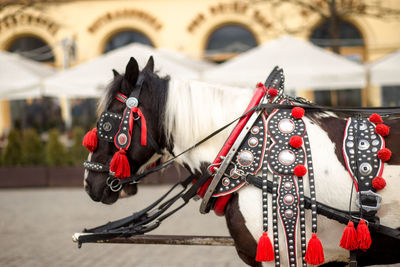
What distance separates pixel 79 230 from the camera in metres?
5.81

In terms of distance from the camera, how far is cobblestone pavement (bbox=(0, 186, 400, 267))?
4.61 m

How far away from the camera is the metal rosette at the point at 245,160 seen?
2.14 metres

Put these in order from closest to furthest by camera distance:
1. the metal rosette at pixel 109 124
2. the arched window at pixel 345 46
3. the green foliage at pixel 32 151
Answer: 1. the metal rosette at pixel 109 124
2. the green foliage at pixel 32 151
3. the arched window at pixel 345 46

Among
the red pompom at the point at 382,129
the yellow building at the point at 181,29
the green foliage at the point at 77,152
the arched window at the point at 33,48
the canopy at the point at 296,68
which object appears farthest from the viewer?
the arched window at the point at 33,48

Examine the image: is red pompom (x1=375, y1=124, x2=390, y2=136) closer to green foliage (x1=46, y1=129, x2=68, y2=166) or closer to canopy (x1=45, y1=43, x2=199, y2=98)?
canopy (x1=45, y1=43, x2=199, y2=98)

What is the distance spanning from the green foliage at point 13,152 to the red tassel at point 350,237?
27.9ft

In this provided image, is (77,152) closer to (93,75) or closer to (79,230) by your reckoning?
(93,75)

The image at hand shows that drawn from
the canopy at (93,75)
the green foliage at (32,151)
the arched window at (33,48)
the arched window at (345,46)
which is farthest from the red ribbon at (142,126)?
the arched window at (33,48)

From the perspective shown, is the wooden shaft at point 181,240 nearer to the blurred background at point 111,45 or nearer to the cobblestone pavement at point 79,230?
the cobblestone pavement at point 79,230

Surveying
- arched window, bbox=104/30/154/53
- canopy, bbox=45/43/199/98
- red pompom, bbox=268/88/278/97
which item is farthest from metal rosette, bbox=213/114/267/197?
arched window, bbox=104/30/154/53

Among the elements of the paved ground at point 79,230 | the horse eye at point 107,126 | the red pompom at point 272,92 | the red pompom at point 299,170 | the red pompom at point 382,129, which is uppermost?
the red pompom at point 272,92

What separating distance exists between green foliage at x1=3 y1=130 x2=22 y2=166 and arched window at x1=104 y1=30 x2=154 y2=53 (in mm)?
6770

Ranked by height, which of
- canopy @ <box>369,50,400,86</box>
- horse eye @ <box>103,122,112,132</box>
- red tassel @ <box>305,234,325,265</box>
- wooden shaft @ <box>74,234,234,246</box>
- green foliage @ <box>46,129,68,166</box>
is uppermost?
canopy @ <box>369,50,400,86</box>

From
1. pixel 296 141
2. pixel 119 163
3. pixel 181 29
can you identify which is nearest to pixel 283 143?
pixel 296 141
